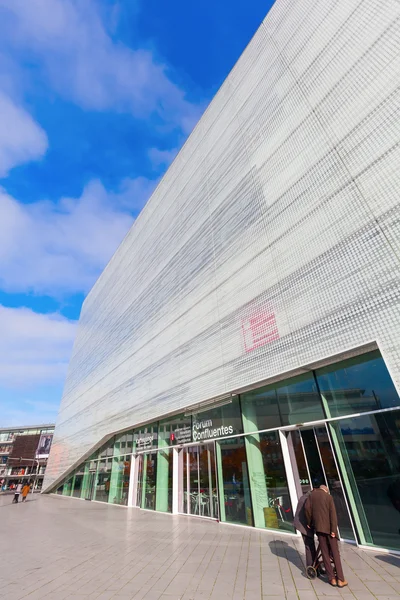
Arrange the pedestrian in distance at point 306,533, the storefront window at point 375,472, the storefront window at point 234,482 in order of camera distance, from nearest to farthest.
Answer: the pedestrian in distance at point 306,533 < the storefront window at point 375,472 < the storefront window at point 234,482

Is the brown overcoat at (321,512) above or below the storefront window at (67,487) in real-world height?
below

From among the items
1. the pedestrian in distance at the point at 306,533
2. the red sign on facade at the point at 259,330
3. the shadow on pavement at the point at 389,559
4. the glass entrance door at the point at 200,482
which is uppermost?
the red sign on facade at the point at 259,330

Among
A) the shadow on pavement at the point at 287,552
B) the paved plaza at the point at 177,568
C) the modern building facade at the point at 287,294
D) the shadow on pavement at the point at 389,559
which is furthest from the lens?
the modern building facade at the point at 287,294

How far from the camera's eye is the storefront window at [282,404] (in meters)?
8.30

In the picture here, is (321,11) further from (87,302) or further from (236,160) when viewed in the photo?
(87,302)

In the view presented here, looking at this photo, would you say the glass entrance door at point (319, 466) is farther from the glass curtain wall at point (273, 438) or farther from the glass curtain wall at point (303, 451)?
the glass curtain wall at point (273, 438)

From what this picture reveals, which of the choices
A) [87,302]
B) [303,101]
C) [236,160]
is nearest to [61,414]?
[87,302]

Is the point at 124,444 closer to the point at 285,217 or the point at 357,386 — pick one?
the point at 357,386

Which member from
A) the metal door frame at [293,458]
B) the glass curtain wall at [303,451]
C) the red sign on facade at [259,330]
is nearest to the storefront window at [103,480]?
the glass curtain wall at [303,451]

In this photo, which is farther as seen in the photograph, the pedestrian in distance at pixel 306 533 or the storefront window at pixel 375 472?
the storefront window at pixel 375 472

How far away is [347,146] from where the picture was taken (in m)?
8.01

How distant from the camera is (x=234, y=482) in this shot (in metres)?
10.4

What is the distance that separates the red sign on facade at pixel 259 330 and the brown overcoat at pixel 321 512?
457 cm

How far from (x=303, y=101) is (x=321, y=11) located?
285cm
